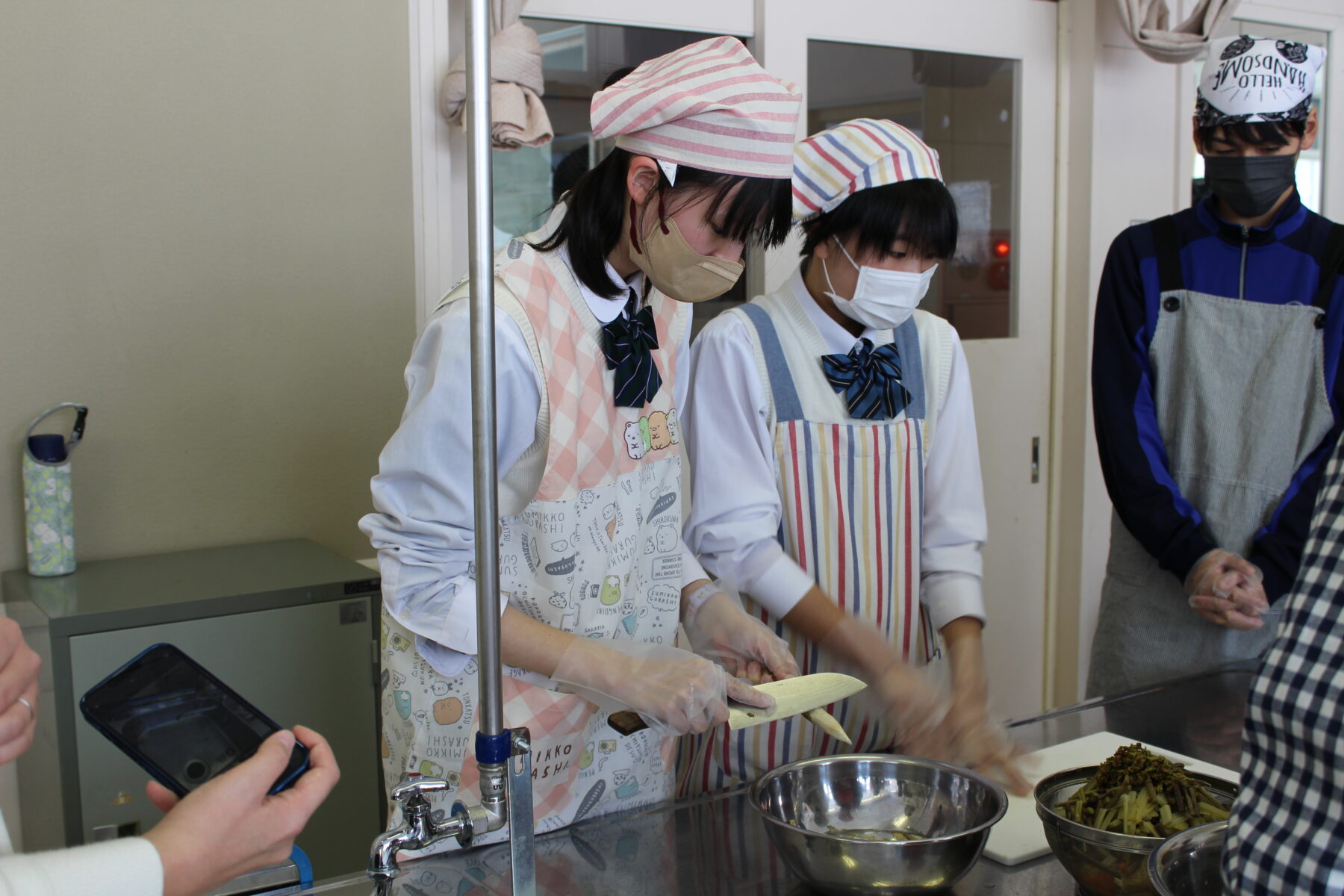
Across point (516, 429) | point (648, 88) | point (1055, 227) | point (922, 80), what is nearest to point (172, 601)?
point (516, 429)

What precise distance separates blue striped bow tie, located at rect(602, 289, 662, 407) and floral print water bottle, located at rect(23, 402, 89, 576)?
110 cm

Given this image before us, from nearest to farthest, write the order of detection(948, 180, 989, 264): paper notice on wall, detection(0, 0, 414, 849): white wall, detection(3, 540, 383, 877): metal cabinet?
detection(3, 540, 383, 877): metal cabinet < detection(0, 0, 414, 849): white wall < detection(948, 180, 989, 264): paper notice on wall

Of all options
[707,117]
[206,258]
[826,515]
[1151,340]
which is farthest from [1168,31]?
[206,258]

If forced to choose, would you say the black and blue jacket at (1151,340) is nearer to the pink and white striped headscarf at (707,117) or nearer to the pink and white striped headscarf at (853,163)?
the pink and white striped headscarf at (853,163)

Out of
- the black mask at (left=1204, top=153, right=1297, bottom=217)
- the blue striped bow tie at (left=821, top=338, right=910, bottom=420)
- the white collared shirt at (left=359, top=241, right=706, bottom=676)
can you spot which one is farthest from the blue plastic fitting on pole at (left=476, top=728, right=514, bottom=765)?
the black mask at (left=1204, top=153, right=1297, bottom=217)

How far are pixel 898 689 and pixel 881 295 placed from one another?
59 centimetres

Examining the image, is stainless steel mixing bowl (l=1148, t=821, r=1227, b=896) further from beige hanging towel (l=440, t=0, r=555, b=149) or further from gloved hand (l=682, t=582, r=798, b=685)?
beige hanging towel (l=440, t=0, r=555, b=149)

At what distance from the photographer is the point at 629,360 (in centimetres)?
137

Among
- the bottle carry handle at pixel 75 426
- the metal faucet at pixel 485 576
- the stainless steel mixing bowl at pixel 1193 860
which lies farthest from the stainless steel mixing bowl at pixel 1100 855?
the bottle carry handle at pixel 75 426

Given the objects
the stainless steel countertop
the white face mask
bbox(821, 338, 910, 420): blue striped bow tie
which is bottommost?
the stainless steel countertop

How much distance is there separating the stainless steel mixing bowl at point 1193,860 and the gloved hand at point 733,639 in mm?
511

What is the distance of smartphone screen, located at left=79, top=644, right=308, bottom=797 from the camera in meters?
0.83

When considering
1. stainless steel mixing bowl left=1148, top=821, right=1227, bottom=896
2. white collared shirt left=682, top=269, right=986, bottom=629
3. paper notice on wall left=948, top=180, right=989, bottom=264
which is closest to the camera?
stainless steel mixing bowl left=1148, top=821, right=1227, bottom=896

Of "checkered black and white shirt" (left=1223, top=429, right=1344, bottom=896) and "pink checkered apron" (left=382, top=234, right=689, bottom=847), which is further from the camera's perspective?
"pink checkered apron" (left=382, top=234, right=689, bottom=847)
